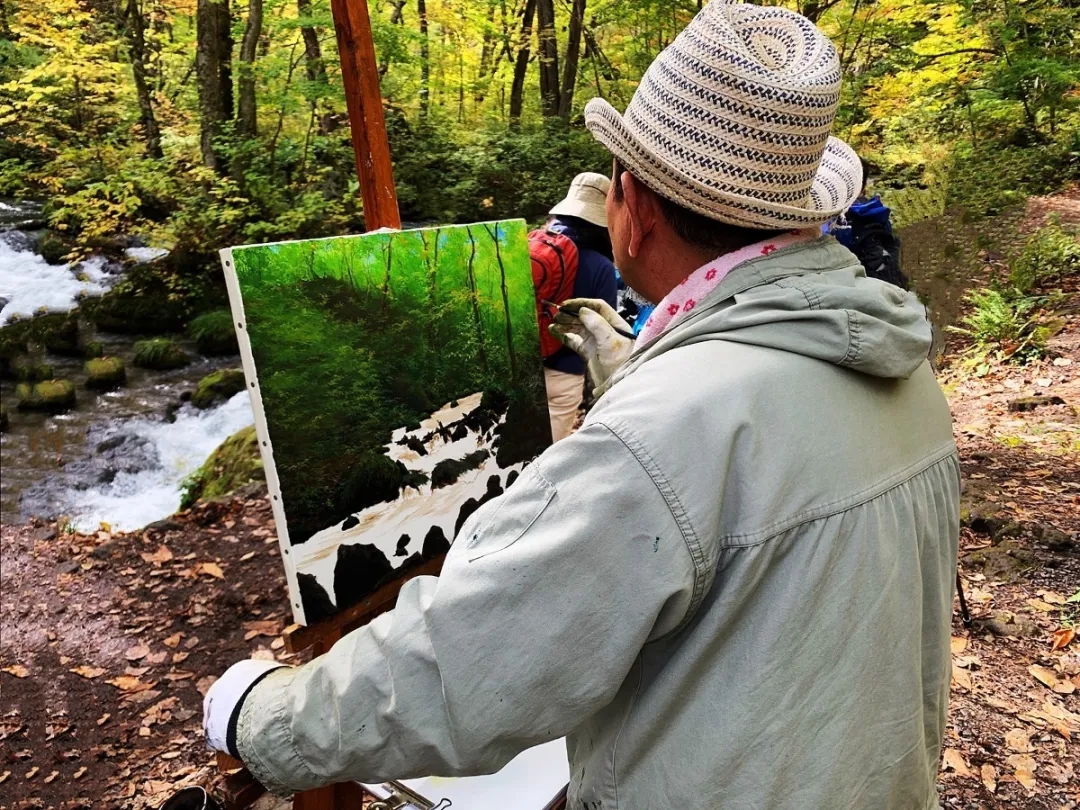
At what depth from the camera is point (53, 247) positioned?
6.45m

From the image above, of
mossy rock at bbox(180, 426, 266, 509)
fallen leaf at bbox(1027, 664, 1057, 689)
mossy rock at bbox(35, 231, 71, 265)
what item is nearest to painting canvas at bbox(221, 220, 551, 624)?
fallen leaf at bbox(1027, 664, 1057, 689)

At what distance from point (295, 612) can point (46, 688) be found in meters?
2.83

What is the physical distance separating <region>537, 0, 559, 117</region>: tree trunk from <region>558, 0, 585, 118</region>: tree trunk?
12 centimetres

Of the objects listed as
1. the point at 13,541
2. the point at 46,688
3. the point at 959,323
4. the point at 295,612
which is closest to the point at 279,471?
the point at 295,612

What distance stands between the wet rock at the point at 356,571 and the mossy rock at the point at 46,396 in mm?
5412

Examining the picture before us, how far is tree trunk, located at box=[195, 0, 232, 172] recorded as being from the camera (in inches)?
318

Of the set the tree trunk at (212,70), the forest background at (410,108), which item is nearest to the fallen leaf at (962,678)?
the forest background at (410,108)

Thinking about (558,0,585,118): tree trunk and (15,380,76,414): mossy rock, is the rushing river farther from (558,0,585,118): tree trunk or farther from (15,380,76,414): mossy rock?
(558,0,585,118): tree trunk

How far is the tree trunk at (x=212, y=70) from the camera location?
8070mm

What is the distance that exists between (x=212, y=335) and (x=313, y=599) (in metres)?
6.04

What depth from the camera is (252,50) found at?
327 inches

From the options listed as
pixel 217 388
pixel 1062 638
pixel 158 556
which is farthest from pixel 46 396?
pixel 1062 638

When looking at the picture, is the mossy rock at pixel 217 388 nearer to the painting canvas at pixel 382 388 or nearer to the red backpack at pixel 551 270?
the red backpack at pixel 551 270

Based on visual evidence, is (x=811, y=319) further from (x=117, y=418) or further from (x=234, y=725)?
(x=117, y=418)
